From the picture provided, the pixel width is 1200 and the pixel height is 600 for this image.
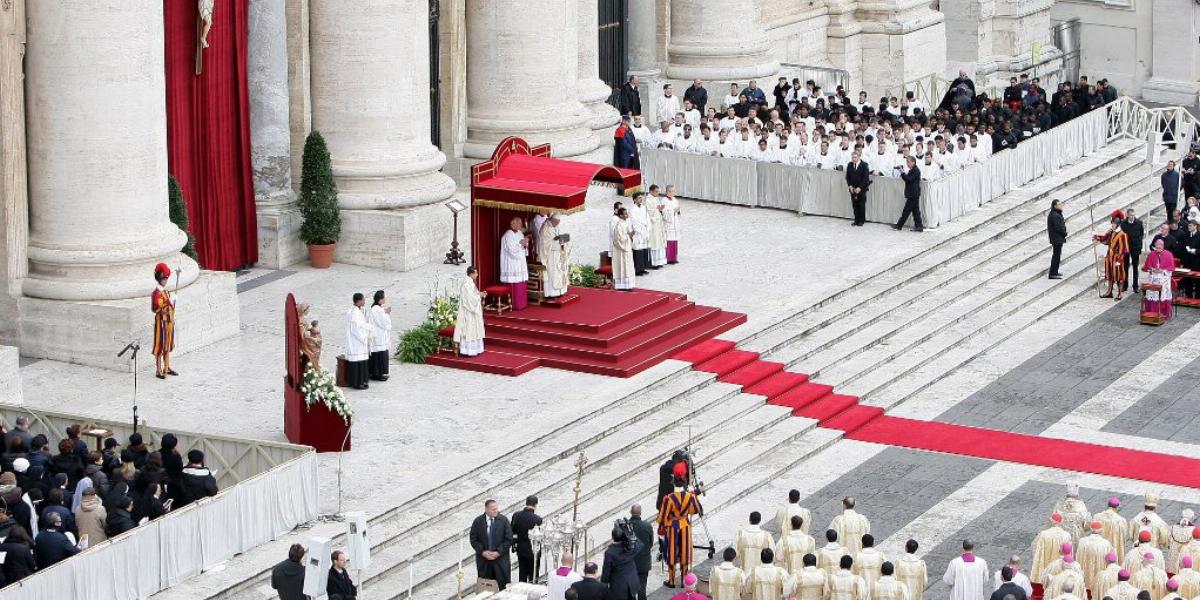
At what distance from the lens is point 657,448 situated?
29.1 meters

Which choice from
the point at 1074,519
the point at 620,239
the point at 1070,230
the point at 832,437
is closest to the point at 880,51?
the point at 1070,230

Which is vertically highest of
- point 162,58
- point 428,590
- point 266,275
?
point 162,58

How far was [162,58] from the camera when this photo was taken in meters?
31.0

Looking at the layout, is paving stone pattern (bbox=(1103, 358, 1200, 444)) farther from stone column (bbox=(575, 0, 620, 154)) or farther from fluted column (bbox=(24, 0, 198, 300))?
fluted column (bbox=(24, 0, 198, 300))

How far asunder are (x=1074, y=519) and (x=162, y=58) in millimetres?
12979

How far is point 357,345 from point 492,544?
6.12 meters

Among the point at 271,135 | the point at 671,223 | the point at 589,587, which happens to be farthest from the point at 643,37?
the point at 589,587

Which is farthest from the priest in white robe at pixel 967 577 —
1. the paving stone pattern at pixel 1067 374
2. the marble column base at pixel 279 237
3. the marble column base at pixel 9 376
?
the marble column base at pixel 279 237

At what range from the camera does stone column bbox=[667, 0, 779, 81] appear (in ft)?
148

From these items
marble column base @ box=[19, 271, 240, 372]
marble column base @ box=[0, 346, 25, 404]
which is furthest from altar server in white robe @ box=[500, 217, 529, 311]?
marble column base @ box=[0, 346, 25, 404]

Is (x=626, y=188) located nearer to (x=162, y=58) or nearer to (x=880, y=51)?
(x=162, y=58)

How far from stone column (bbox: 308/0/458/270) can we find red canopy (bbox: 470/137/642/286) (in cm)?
281

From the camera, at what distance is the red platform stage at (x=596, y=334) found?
31156 millimetres

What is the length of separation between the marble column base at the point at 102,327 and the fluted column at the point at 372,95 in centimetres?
465
